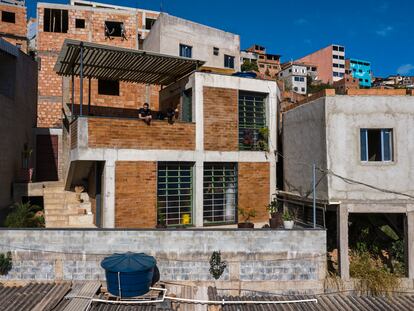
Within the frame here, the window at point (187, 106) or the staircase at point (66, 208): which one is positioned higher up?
the window at point (187, 106)

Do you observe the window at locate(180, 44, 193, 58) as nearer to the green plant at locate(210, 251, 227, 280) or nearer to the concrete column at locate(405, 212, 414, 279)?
the green plant at locate(210, 251, 227, 280)

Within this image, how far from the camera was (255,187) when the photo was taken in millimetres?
15617

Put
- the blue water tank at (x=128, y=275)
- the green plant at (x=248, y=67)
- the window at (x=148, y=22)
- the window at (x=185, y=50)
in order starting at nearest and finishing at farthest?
the blue water tank at (x=128, y=275), the window at (x=185, y=50), the window at (x=148, y=22), the green plant at (x=248, y=67)

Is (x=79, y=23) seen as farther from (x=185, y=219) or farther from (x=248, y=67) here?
(x=248, y=67)

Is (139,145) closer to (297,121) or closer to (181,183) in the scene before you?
(181,183)

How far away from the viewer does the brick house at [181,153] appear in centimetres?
1284

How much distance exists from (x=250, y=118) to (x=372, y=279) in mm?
8013

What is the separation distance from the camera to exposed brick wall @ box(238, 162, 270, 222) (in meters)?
15.3

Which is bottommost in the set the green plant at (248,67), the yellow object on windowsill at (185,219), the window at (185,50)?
the yellow object on windowsill at (185,219)

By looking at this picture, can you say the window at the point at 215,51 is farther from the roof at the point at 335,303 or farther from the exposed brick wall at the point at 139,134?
the roof at the point at 335,303

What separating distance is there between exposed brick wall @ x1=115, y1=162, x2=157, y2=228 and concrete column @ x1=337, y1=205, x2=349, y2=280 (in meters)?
6.56

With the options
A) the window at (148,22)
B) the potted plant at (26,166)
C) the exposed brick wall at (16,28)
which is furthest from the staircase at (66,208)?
the window at (148,22)

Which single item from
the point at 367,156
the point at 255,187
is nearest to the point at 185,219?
the point at 255,187

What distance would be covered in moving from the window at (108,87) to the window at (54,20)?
1000cm
